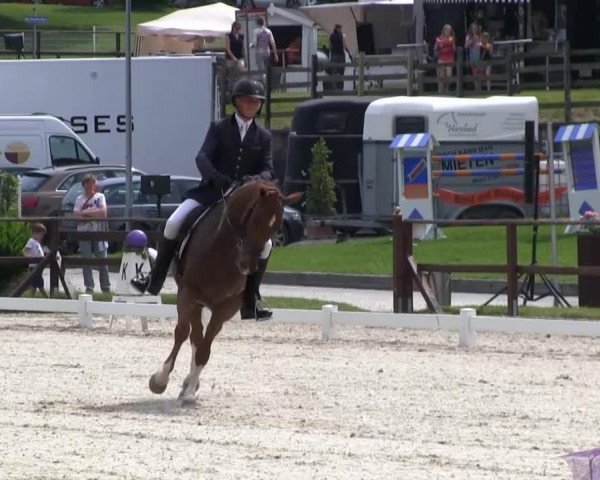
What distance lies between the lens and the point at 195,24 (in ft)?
166

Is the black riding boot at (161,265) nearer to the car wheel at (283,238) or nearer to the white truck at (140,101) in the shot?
the car wheel at (283,238)

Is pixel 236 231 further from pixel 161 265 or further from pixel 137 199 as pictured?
pixel 137 199

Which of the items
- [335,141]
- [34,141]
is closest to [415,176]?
[335,141]

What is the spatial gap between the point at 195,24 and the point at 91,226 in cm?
2896

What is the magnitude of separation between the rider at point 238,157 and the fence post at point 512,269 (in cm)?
565

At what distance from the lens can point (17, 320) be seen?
62.0 feet

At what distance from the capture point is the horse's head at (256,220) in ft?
37.3

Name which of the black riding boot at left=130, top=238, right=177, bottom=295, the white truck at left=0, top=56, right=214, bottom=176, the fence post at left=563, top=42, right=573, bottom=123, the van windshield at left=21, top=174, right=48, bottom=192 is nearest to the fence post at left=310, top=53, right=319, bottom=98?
the white truck at left=0, top=56, right=214, bottom=176

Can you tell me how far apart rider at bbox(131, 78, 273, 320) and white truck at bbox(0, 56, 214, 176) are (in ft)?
79.0

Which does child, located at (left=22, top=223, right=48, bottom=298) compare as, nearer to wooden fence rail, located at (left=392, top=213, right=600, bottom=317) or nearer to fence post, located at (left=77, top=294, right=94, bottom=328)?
fence post, located at (left=77, top=294, right=94, bottom=328)

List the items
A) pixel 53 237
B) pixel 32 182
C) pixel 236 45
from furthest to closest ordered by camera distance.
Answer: pixel 236 45, pixel 32 182, pixel 53 237

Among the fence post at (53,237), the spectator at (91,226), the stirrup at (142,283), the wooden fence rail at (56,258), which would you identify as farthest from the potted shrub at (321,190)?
the stirrup at (142,283)

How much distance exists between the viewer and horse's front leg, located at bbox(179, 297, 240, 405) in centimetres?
1186

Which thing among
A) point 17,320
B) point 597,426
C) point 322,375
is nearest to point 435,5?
point 17,320
